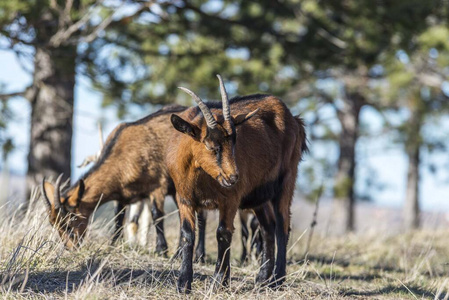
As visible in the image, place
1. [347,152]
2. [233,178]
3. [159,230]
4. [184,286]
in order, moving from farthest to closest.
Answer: [347,152]
[159,230]
[184,286]
[233,178]

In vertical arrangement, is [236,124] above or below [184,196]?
above

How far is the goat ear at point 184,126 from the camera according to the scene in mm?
5201

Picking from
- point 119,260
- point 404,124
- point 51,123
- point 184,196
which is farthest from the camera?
point 404,124

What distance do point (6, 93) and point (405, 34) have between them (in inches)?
312

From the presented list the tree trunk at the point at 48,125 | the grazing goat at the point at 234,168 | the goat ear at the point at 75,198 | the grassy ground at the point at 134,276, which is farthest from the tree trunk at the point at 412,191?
the grazing goat at the point at 234,168

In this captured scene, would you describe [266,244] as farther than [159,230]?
No

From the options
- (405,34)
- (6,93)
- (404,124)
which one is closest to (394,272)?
(405,34)

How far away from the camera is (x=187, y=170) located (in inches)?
214

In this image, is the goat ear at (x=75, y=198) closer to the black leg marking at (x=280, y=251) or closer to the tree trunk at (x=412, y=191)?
the black leg marking at (x=280, y=251)

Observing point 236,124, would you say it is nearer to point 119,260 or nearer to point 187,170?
point 187,170

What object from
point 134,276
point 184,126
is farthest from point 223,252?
point 184,126

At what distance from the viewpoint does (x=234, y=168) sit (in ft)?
16.7

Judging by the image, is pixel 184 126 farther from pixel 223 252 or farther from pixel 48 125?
pixel 48 125

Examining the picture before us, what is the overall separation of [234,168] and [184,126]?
0.57m
